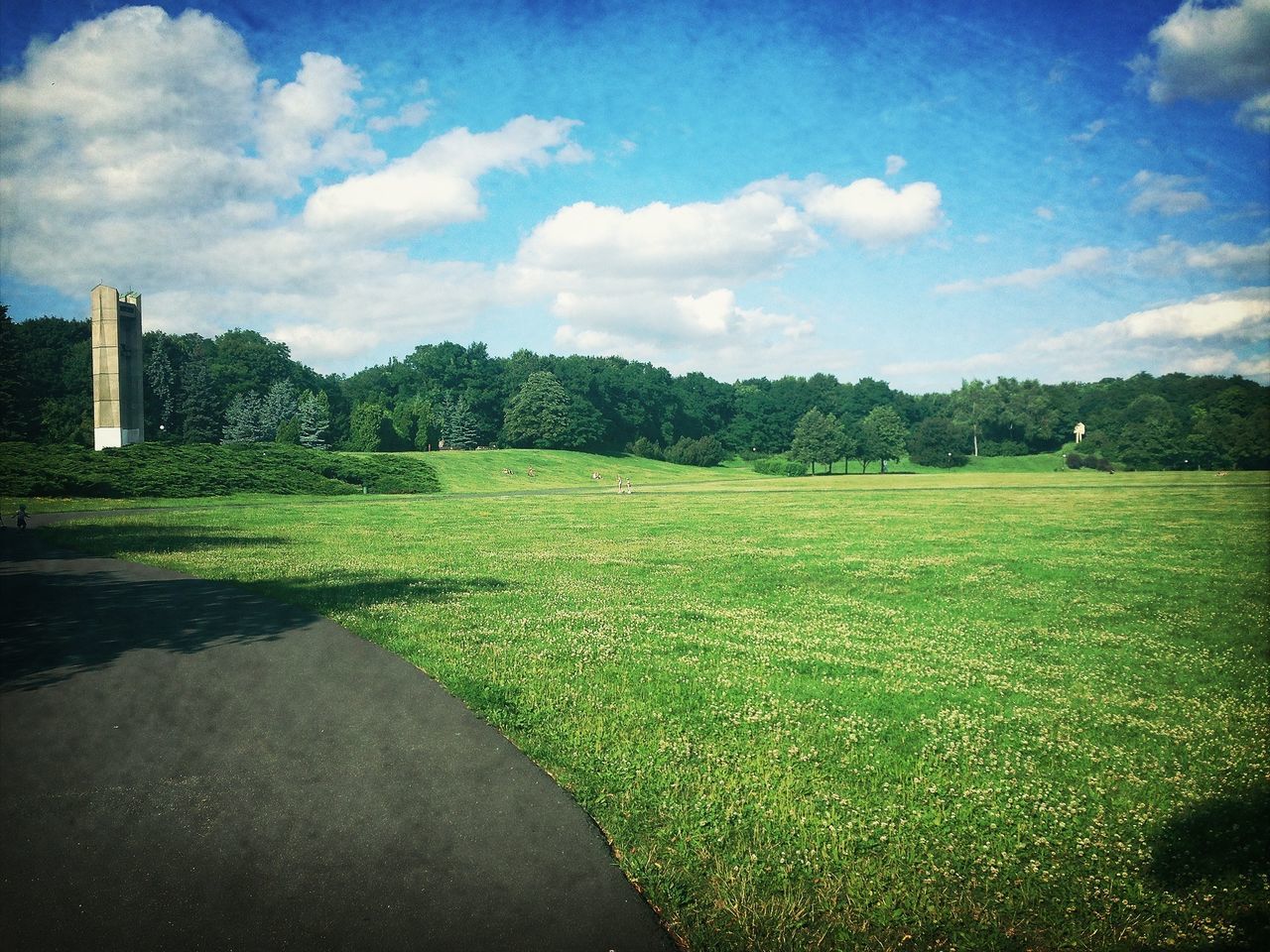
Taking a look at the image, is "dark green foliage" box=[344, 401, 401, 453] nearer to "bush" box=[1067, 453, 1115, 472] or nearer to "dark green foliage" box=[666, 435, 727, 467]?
"dark green foliage" box=[666, 435, 727, 467]

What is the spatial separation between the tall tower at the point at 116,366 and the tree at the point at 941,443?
5474 inches

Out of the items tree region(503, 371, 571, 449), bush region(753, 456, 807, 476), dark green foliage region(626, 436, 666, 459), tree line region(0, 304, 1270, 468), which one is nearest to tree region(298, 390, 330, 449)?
tree line region(0, 304, 1270, 468)

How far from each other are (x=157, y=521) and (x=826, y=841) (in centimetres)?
3694

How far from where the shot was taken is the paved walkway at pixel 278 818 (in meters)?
5.25

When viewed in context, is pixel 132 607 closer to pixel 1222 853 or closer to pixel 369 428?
pixel 1222 853

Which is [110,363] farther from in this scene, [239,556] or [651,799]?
[651,799]

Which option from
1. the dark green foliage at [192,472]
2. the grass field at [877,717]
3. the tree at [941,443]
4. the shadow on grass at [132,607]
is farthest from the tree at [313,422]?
the tree at [941,443]

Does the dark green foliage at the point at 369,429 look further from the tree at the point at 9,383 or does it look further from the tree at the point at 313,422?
the tree at the point at 9,383

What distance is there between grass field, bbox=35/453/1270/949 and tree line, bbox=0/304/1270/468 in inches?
2858

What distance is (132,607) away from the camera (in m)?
15.5

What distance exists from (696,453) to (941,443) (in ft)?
172

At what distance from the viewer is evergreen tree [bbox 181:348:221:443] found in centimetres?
10781

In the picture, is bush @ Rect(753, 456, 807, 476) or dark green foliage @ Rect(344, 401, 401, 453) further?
bush @ Rect(753, 456, 807, 476)

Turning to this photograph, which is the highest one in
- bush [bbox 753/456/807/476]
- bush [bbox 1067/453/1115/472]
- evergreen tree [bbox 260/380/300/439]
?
evergreen tree [bbox 260/380/300/439]
